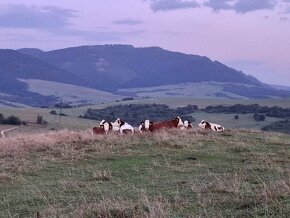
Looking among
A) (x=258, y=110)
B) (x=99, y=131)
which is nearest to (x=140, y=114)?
(x=258, y=110)

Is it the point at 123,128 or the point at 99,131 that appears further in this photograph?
the point at 99,131

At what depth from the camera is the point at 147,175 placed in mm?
13570

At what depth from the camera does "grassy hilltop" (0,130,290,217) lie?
8.63 metres

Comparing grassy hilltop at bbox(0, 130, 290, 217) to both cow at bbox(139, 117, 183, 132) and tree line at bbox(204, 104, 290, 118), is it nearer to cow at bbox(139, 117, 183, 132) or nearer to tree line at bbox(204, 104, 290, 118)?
cow at bbox(139, 117, 183, 132)

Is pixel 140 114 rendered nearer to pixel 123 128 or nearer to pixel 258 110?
pixel 258 110

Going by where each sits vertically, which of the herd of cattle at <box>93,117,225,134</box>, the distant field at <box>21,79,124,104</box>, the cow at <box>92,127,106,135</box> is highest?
the herd of cattle at <box>93,117,225,134</box>

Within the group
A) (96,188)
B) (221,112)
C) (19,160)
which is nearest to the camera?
(96,188)

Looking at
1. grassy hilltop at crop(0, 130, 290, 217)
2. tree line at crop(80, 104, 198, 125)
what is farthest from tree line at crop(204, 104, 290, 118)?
grassy hilltop at crop(0, 130, 290, 217)

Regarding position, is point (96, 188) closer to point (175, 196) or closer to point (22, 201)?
point (22, 201)

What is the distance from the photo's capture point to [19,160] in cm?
1678

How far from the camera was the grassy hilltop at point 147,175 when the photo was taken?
28.3ft

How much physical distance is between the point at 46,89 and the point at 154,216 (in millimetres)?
180411

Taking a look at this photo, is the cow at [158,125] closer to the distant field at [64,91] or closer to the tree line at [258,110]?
the tree line at [258,110]

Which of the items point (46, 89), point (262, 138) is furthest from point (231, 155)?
point (46, 89)
